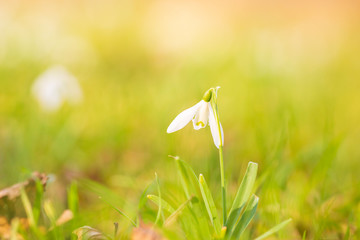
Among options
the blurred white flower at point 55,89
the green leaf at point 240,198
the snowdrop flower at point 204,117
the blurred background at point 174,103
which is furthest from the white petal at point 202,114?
the blurred white flower at point 55,89

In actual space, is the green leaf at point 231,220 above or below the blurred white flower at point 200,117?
below

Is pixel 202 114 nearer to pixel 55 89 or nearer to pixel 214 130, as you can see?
pixel 214 130

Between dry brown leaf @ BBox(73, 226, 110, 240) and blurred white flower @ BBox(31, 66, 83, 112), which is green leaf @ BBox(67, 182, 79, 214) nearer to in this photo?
dry brown leaf @ BBox(73, 226, 110, 240)

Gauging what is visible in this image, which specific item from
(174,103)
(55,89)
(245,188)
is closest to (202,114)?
(245,188)

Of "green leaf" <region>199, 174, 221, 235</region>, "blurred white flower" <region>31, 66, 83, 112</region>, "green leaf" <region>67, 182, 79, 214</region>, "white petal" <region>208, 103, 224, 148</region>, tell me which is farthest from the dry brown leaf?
"blurred white flower" <region>31, 66, 83, 112</region>

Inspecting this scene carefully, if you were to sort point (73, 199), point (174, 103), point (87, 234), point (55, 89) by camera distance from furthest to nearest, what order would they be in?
point (174, 103)
point (55, 89)
point (73, 199)
point (87, 234)

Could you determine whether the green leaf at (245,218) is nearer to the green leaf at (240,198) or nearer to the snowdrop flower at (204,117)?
the green leaf at (240,198)

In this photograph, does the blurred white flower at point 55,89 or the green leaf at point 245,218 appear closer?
the green leaf at point 245,218
